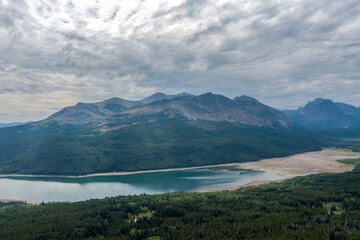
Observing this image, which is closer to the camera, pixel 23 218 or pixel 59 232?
pixel 59 232

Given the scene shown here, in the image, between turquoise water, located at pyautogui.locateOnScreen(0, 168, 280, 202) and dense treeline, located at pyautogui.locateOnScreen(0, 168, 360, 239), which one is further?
turquoise water, located at pyautogui.locateOnScreen(0, 168, 280, 202)

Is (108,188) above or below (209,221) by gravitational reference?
below

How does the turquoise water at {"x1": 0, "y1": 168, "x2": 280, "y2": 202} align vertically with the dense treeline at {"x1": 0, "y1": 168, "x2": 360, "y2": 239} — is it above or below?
below

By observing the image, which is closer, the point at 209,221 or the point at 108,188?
the point at 209,221

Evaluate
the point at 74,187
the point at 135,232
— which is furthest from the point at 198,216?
the point at 74,187

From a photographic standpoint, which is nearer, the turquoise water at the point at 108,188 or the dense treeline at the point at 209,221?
the dense treeline at the point at 209,221

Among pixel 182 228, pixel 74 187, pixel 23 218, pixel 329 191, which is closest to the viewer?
pixel 182 228

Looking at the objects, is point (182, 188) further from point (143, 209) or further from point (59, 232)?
point (59, 232)

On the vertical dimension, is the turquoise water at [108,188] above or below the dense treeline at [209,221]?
below

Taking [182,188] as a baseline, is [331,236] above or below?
above

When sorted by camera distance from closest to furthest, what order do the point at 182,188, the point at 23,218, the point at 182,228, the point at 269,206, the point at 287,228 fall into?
the point at 287,228, the point at 182,228, the point at 269,206, the point at 23,218, the point at 182,188
